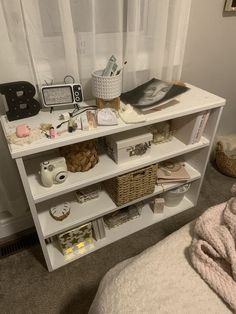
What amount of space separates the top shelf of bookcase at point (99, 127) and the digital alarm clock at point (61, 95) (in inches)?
2.0

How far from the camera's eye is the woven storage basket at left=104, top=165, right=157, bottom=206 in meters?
1.05

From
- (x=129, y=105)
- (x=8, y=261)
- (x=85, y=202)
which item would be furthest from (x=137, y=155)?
(x=8, y=261)

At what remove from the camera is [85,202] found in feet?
3.73

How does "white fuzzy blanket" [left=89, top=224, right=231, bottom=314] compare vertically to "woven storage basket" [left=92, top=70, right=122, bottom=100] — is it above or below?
below

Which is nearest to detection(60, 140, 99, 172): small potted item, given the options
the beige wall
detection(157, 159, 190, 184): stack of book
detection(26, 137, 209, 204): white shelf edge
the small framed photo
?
detection(26, 137, 209, 204): white shelf edge

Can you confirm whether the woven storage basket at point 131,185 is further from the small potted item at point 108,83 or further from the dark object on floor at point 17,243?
the dark object on floor at point 17,243

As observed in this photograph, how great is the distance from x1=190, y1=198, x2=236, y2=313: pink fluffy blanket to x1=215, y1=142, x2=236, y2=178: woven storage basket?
1099mm

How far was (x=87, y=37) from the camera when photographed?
918 mm

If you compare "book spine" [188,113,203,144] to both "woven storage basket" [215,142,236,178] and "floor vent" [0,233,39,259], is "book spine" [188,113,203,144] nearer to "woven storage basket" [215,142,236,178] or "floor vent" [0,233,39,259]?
"woven storage basket" [215,142,236,178]

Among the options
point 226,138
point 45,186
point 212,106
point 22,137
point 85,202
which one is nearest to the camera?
point 22,137

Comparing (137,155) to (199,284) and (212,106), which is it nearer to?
(212,106)

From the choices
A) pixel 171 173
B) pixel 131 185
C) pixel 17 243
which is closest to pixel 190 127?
pixel 171 173

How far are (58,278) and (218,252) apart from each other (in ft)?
2.78

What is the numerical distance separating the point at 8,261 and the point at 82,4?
1.23 m
